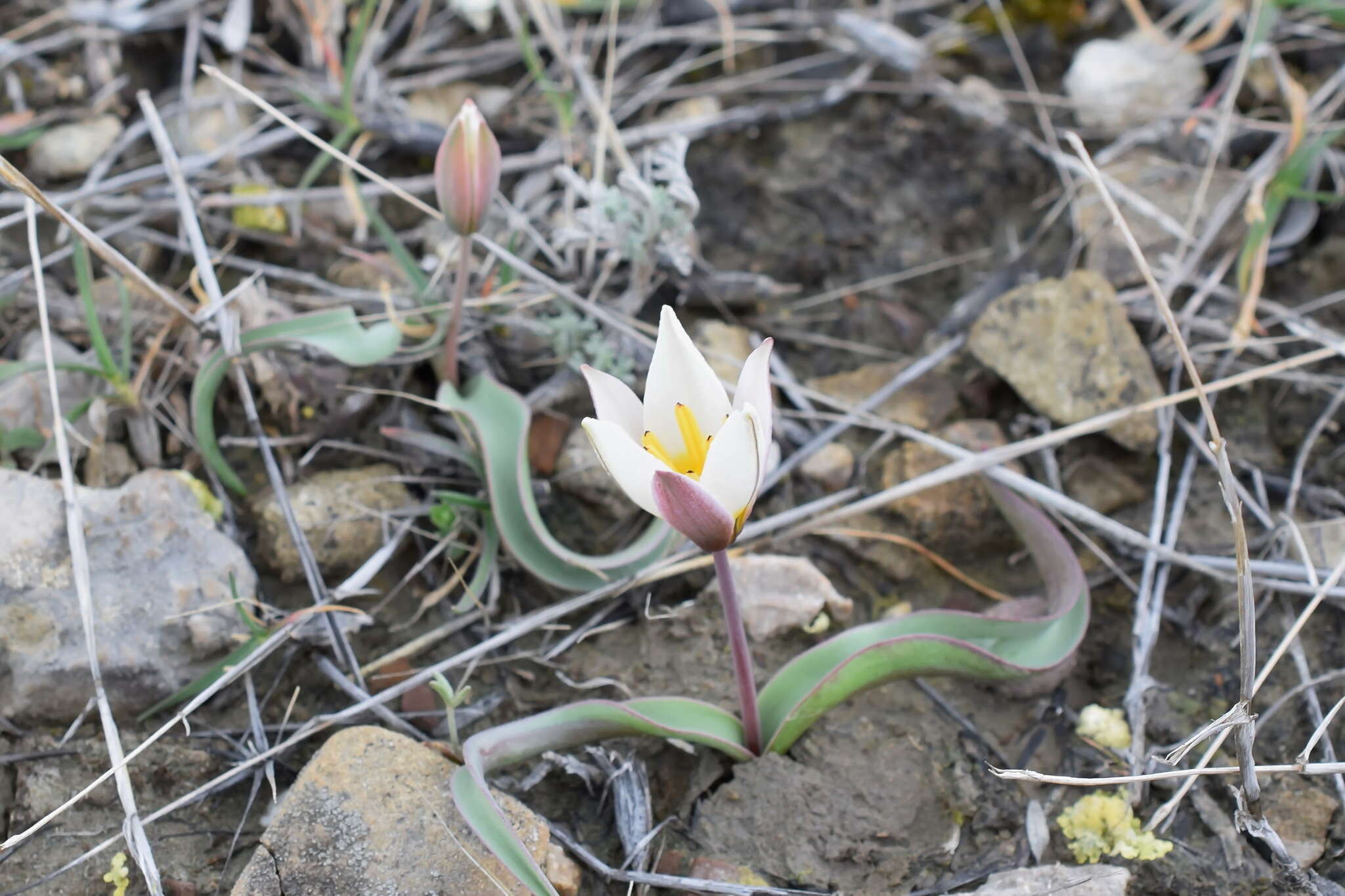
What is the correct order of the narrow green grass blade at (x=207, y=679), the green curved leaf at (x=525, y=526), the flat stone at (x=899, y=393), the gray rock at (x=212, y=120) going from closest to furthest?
the narrow green grass blade at (x=207, y=679) → the green curved leaf at (x=525, y=526) → the flat stone at (x=899, y=393) → the gray rock at (x=212, y=120)

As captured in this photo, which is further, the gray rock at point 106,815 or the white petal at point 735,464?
the gray rock at point 106,815

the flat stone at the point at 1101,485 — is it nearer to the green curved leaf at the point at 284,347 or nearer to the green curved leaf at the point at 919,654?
the green curved leaf at the point at 919,654

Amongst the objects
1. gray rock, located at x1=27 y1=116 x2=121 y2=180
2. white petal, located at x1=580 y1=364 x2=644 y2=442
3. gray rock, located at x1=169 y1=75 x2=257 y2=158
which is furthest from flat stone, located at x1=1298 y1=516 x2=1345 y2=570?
gray rock, located at x1=27 y1=116 x2=121 y2=180

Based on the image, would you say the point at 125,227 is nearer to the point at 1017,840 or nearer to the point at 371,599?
the point at 371,599

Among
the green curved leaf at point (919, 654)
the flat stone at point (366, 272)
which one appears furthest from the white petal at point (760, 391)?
the flat stone at point (366, 272)

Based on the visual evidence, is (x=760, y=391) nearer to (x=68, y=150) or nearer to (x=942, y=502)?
(x=942, y=502)

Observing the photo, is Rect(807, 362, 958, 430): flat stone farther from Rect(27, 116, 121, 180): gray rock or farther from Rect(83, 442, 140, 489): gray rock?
Rect(27, 116, 121, 180): gray rock

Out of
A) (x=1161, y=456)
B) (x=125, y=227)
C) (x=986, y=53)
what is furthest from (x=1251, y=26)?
(x=125, y=227)

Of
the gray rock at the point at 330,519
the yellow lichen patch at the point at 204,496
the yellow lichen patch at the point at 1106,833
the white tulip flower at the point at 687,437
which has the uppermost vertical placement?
the white tulip flower at the point at 687,437

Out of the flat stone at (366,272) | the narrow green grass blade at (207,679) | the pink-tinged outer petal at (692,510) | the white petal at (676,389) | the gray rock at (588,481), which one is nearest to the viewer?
the pink-tinged outer petal at (692,510)
